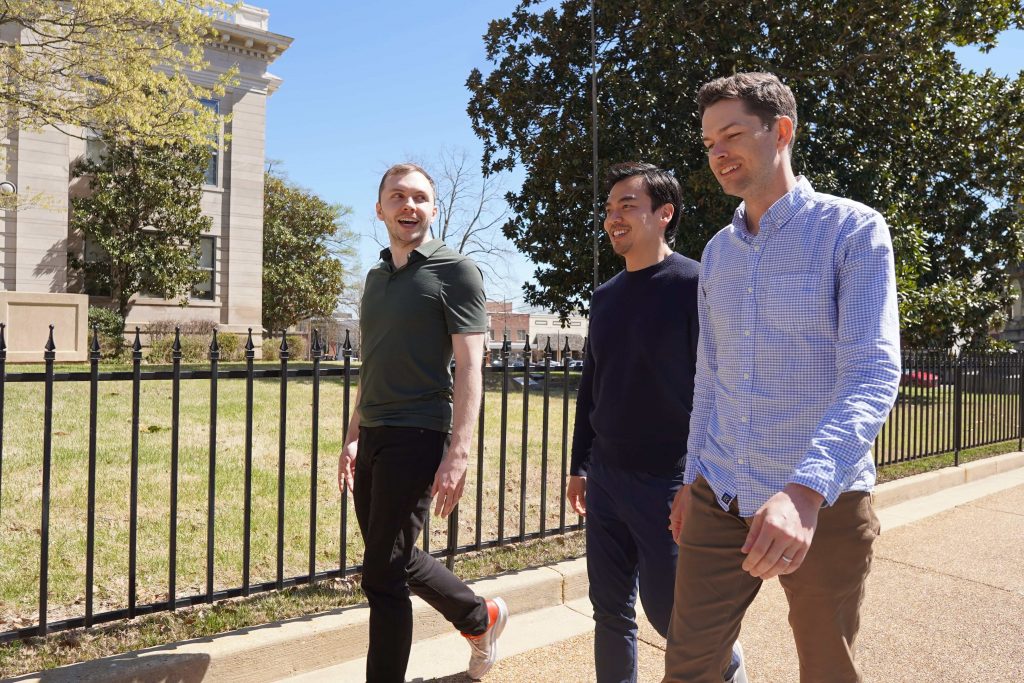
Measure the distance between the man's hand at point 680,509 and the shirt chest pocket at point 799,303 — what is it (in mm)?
597

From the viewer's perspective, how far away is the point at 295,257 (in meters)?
41.1

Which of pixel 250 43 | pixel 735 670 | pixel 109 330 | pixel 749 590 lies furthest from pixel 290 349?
pixel 749 590

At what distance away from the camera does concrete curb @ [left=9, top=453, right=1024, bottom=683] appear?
3.02 meters

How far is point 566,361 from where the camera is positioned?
17.2 ft

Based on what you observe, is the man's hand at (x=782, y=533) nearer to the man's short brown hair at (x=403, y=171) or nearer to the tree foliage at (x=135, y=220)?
the man's short brown hair at (x=403, y=171)

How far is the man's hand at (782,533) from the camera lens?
1493 millimetres

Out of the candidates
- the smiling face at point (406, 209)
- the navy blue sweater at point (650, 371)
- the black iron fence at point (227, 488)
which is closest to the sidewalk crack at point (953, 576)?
the black iron fence at point (227, 488)

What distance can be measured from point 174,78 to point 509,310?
8680 centimetres

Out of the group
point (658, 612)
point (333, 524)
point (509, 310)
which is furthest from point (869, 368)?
point (509, 310)

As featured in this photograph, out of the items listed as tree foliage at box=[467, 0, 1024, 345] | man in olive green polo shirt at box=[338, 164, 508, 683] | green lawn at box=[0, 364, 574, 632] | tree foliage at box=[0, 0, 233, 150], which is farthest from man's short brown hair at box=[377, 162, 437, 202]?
tree foliage at box=[467, 0, 1024, 345]

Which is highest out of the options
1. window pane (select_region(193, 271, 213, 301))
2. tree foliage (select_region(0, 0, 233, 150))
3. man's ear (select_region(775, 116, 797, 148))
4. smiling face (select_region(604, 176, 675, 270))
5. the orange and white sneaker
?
tree foliage (select_region(0, 0, 233, 150))

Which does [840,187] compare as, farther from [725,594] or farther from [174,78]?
[725,594]

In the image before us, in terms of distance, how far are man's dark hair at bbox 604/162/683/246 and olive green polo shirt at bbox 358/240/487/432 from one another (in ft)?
2.29

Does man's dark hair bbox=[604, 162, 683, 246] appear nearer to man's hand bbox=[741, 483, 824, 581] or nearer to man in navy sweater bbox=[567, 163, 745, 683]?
man in navy sweater bbox=[567, 163, 745, 683]
